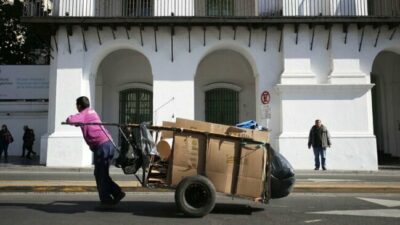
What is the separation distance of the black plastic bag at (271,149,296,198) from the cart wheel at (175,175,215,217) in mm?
1113

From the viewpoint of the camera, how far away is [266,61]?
19000 mm

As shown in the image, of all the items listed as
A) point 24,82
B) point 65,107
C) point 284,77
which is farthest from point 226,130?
point 24,82

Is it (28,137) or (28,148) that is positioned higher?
(28,137)

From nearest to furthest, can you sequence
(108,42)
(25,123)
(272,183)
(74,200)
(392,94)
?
(272,183) → (74,200) → (108,42) → (392,94) → (25,123)

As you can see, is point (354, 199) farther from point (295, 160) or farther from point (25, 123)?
point (25, 123)

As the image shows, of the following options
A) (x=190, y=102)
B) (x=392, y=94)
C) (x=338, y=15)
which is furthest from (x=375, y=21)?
(x=190, y=102)

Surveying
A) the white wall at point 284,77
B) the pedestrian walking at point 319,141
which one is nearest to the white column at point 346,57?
the white wall at point 284,77

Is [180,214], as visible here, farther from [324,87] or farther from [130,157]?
[324,87]

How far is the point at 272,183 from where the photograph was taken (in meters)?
7.35

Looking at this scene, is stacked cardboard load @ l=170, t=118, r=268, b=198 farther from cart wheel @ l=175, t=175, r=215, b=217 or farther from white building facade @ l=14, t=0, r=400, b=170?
white building facade @ l=14, t=0, r=400, b=170

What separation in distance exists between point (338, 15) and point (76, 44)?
10621mm

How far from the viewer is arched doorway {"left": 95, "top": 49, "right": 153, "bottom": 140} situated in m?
21.9

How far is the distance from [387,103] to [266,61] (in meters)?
7.09

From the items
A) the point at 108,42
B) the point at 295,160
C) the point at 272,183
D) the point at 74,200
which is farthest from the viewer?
the point at 108,42
